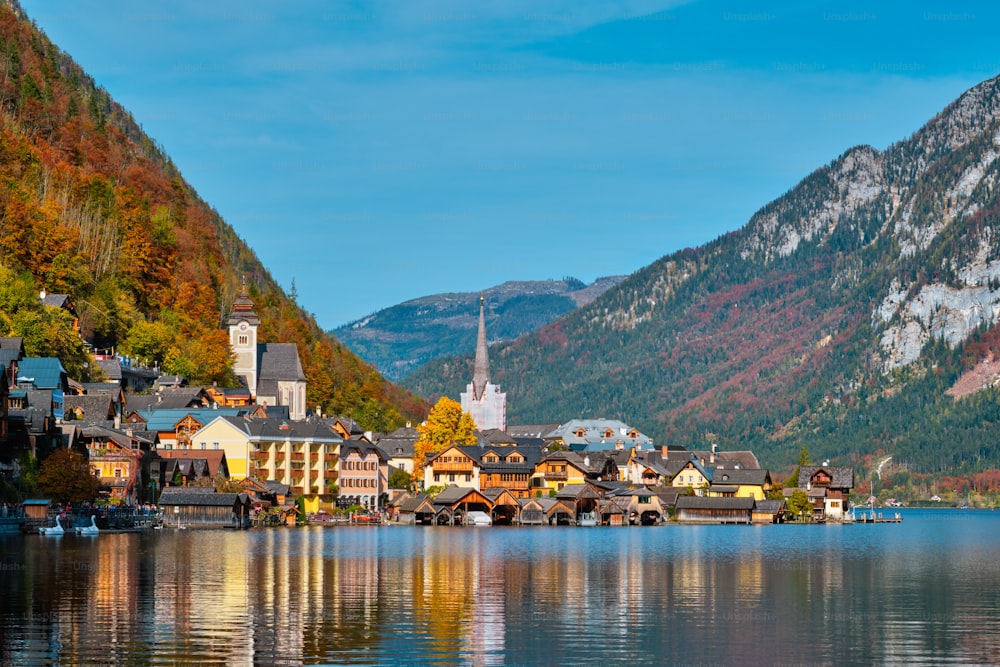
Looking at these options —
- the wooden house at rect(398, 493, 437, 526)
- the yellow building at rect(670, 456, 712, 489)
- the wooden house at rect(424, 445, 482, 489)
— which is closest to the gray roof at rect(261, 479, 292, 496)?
the wooden house at rect(398, 493, 437, 526)

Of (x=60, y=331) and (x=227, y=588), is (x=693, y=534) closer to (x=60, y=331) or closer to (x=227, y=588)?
(x=60, y=331)

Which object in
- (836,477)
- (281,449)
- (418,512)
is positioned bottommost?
(418,512)

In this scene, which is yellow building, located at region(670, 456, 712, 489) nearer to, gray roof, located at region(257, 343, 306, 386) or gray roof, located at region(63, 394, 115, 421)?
gray roof, located at region(257, 343, 306, 386)

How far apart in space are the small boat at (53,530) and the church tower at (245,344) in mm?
84105

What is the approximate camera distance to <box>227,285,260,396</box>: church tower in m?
179

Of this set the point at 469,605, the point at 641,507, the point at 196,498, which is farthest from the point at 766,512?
the point at 469,605

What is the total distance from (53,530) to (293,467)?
2041 inches

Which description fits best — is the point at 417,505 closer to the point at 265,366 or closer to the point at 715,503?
the point at 715,503

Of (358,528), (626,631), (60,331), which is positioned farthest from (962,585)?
(60,331)

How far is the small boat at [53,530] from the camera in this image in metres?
91.3

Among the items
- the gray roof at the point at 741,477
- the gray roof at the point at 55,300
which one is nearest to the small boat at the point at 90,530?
the gray roof at the point at 55,300

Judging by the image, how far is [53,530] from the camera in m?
92.4

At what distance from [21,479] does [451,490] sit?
6009 cm

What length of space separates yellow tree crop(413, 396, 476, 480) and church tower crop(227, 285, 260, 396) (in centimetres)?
2028
